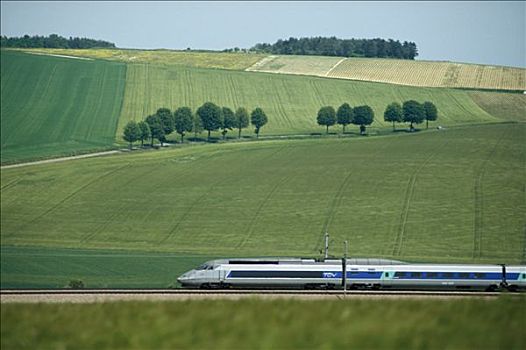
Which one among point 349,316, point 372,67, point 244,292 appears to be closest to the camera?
point 349,316

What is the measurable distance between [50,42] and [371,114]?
36.6 m

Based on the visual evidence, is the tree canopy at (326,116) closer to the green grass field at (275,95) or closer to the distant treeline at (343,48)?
the green grass field at (275,95)

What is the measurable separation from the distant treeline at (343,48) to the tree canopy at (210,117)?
2724 cm

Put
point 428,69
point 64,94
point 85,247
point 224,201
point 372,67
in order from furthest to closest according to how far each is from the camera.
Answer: point 372,67 < point 428,69 < point 64,94 < point 224,201 < point 85,247

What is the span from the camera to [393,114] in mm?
58656

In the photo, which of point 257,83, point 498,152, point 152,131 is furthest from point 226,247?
point 257,83

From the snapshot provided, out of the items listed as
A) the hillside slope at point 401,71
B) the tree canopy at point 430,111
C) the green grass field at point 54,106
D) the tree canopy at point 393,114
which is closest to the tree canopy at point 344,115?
the tree canopy at point 393,114

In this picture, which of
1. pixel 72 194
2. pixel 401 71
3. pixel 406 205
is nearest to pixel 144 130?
pixel 72 194

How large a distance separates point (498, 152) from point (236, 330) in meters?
33.8

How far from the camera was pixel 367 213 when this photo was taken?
40.7m

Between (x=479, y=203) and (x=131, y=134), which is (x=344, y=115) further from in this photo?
(x=479, y=203)

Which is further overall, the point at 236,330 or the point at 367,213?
the point at 367,213

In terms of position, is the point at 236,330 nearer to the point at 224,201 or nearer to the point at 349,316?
the point at 349,316

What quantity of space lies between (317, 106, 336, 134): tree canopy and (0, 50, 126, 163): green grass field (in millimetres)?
14805
